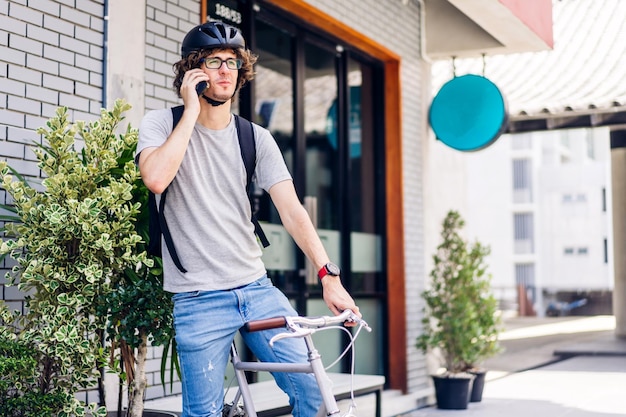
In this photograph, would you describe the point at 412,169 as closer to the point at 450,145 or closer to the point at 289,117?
the point at 450,145

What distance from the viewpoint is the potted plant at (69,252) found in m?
3.12

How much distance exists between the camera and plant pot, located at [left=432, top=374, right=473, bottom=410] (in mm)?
7188

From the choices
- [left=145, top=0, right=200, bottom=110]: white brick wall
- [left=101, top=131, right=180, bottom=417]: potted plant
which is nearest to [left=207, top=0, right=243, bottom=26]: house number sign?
[left=145, top=0, right=200, bottom=110]: white brick wall

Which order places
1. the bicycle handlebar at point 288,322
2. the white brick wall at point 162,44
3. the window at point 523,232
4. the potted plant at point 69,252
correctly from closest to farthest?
1. the bicycle handlebar at point 288,322
2. the potted plant at point 69,252
3. the white brick wall at point 162,44
4. the window at point 523,232

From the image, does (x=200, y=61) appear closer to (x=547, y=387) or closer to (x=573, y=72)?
(x=547, y=387)

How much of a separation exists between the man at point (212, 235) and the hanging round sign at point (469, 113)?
5168 mm

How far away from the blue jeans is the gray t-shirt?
0.17 feet

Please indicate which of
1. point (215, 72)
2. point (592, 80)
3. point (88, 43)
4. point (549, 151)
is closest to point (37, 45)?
point (88, 43)

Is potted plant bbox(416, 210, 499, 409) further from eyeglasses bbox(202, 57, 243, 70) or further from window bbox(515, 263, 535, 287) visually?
window bbox(515, 263, 535, 287)

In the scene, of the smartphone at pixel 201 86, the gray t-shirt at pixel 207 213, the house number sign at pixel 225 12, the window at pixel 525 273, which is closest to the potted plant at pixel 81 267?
the gray t-shirt at pixel 207 213

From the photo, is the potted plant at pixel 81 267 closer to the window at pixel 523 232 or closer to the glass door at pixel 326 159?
the glass door at pixel 326 159

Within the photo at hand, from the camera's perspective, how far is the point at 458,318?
7.24 metres

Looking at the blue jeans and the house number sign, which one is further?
the house number sign

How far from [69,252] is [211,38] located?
111 cm
